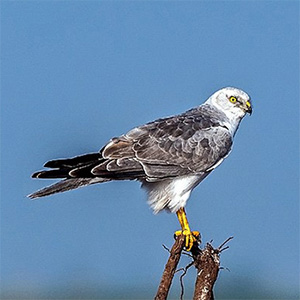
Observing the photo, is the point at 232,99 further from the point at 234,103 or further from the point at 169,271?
the point at 169,271

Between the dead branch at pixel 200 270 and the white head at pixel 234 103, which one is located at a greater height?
the white head at pixel 234 103

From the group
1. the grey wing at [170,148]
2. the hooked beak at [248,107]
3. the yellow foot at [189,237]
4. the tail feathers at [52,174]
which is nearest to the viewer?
the yellow foot at [189,237]

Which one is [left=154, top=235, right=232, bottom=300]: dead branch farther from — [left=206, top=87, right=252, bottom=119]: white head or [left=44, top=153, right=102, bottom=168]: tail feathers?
[left=206, top=87, right=252, bottom=119]: white head

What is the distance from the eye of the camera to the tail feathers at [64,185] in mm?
6754

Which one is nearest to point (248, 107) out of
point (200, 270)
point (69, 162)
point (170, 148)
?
point (170, 148)

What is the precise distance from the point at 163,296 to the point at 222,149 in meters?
2.49

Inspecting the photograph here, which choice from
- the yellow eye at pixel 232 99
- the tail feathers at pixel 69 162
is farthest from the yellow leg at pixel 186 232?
the yellow eye at pixel 232 99

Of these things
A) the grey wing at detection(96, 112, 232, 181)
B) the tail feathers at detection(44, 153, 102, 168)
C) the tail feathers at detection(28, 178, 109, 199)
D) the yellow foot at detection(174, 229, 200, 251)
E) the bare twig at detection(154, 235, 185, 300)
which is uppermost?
the grey wing at detection(96, 112, 232, 181)

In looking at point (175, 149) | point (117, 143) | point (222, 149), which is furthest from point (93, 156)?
point (222, 149)

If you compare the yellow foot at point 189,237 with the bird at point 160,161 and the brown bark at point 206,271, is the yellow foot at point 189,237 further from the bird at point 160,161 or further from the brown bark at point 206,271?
the brown bark at point 206,271

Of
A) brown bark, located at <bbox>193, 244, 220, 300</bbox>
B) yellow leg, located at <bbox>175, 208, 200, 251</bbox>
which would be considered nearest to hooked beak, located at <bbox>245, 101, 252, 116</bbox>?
yellow leg, located at <bbox>175, 208, 200, 251</bbox>

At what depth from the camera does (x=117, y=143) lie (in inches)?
284

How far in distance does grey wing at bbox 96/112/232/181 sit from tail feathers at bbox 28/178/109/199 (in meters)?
0.30

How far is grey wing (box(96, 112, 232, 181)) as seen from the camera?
23.2 feet
